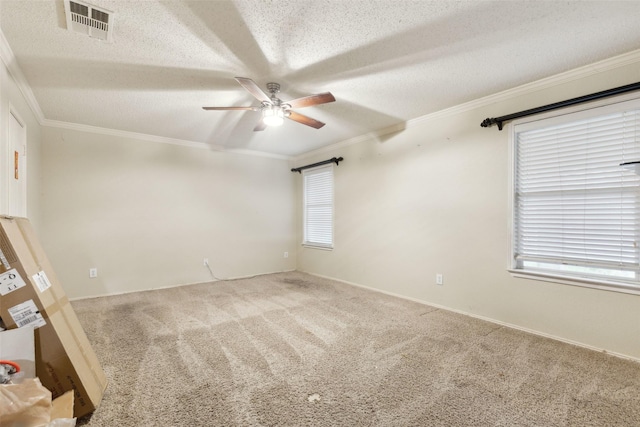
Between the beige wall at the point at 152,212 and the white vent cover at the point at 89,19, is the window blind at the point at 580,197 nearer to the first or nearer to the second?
the white vent cover at the point at 89,19

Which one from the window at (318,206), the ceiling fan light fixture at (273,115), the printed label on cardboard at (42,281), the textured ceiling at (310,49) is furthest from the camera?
the window at (318,206)

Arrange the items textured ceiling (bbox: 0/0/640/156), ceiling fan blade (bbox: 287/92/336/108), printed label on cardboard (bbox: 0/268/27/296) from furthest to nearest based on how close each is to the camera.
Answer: ceiling fan blade (bbox: 287/92/336/108)
textured ceiling (bbox: 0/0/640/156)
printed label on cardboard (bbox: 0/268/27/296)

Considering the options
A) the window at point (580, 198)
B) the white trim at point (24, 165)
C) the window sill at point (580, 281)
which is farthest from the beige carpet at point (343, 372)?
the white trim at point (24, 165)

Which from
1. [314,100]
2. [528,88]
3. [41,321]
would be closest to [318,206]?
[314,100]

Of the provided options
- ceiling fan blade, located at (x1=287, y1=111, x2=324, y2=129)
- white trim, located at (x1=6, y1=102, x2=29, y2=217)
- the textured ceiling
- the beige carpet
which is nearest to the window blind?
the textured ceiling

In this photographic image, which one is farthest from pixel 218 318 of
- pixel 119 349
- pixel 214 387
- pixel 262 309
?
pixel 214 387

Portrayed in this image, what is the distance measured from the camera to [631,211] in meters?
2.22

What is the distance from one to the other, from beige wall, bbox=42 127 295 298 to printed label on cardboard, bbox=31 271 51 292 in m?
2.51

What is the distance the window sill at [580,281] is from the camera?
220cm

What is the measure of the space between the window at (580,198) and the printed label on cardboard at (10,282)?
3.81 metres

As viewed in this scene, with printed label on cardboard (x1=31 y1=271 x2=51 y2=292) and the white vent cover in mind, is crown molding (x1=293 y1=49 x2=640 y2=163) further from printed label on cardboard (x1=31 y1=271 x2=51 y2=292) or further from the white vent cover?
printed label on cardboard (x1=31 y1=271 x2=51 y2=292)

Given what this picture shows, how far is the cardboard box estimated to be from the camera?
150 centimetres

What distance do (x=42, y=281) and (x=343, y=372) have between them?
200 cm

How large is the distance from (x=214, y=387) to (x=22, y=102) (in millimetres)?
3295
